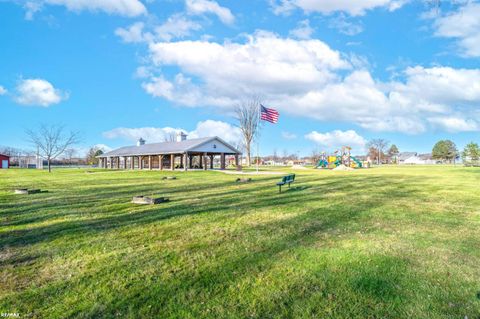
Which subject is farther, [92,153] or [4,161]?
[92,153]

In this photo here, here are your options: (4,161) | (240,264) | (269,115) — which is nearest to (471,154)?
(269,115)

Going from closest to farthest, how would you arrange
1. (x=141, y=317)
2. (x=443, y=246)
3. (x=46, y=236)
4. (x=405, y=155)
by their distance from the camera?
(x=141, y=317)
(x=443, y=246)
(x=46, y=236)
(x=405, y=155)

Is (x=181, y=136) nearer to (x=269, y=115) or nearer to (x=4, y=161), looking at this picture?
(x=269, y=115)

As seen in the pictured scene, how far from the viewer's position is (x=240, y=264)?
4285 millimetres

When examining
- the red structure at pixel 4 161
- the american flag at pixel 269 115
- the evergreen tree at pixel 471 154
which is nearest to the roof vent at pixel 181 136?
the american flag at pixel 269 115

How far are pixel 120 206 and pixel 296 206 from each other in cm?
503

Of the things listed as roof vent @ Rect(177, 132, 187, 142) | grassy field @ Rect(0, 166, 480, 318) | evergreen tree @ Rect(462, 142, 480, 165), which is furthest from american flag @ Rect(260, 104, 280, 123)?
evergreen tree @ Rect(462, 142, 480, 165)

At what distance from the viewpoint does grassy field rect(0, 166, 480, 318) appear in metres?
3.21

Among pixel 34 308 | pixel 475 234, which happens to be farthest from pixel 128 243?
pixel 475 234

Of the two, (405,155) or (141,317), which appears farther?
(405,155)

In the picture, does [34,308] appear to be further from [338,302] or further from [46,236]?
[338,302]

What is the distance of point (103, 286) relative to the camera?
364 cm

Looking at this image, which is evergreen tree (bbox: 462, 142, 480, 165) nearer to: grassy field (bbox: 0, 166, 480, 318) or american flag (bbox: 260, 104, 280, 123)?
american flag (bbox: 260, 104, 280, 123)

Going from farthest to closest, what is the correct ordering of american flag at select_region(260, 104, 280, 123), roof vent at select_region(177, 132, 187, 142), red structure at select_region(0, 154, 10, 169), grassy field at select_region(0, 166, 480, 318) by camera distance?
red structure at select_region(0, 154, 10, 169) → roof vent at select_region(177, 132, 187, 142) → american flag at select_region(260, 104, 280, 123) → grassy field at select_region(0, 166, 480, 318)
